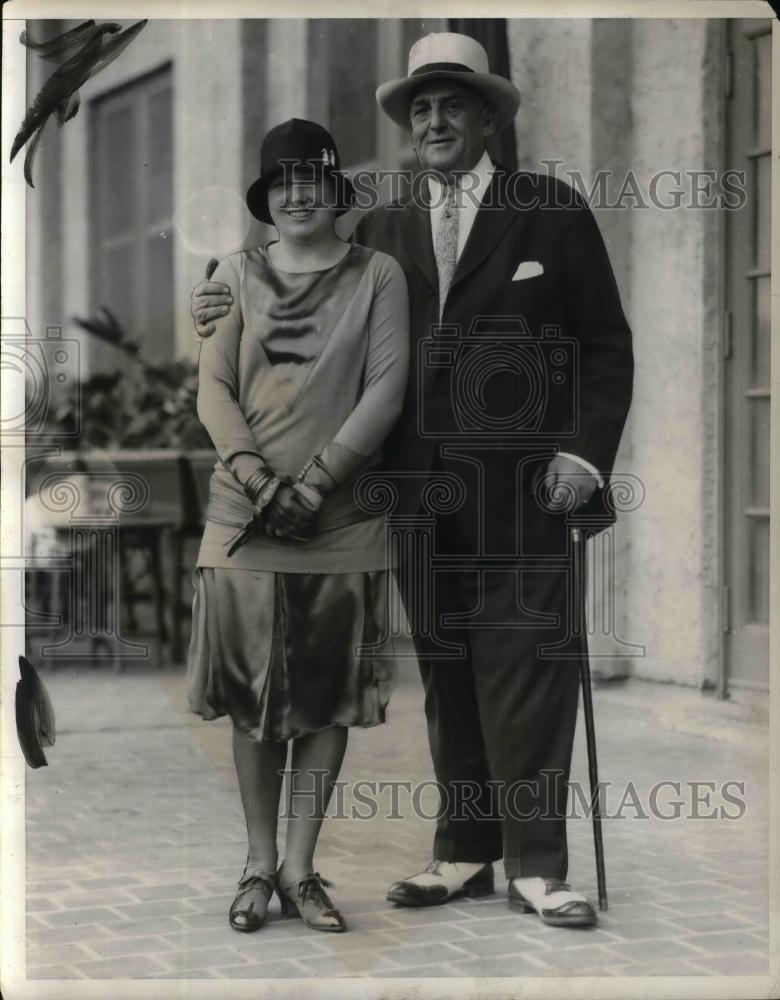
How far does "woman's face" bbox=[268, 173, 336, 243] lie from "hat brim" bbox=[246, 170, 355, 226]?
0.04 feet

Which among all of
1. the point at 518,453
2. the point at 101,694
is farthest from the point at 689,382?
the point at 101,694

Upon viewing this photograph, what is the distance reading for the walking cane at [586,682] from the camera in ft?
17.2

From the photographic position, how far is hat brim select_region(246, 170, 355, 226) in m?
5.16

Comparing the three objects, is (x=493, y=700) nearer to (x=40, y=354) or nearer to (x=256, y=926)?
(x=256, y=926)

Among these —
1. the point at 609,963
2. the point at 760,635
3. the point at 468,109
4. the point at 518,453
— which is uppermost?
the point at 468,109

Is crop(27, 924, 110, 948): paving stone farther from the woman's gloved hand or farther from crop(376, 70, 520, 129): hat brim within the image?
crop(376, 70, 520, 129): hat brim

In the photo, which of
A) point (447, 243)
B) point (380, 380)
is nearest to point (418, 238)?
point (447, 243)

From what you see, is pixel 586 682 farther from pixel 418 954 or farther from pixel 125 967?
pixel 125 967

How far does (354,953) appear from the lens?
509 centimetres

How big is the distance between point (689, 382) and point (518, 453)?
68cm

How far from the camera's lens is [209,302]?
5.23 m

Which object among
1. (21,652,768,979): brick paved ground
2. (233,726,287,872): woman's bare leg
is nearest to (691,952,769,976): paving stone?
(21,652,768,979): brick paved ground

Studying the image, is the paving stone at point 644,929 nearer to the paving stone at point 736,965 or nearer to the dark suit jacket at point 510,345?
the paving stone at point 736,965
